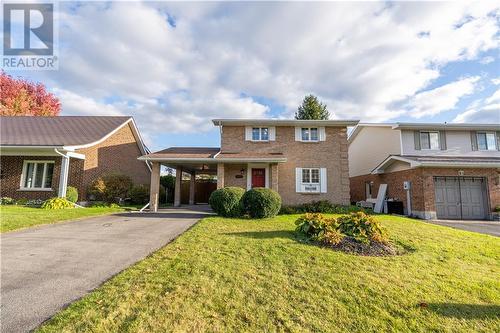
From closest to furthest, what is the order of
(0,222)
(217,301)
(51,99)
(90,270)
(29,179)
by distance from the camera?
(217,301) → (90,270) → (0,222) → (29,179) → (51,99)

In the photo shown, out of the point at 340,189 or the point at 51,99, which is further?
the point at 51,99

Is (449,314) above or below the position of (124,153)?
below

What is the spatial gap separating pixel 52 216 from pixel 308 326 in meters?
11.0

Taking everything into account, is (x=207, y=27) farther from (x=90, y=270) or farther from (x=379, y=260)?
(x=379, y=260)

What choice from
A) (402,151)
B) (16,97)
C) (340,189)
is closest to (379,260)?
(340,189)

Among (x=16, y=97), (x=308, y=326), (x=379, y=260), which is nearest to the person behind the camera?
(x=308, y=326)

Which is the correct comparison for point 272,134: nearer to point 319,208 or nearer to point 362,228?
point 319,208

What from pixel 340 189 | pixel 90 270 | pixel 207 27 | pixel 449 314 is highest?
pixel 207 27

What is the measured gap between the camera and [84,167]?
Answer: 15266mm

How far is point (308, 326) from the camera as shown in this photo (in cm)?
309

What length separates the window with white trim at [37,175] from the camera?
583 inches

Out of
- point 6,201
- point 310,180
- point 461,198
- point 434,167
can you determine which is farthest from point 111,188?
point 461,198

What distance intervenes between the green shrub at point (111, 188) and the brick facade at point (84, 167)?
57cm

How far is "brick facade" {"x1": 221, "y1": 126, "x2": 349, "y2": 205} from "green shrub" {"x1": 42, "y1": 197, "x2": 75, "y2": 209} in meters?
8.61
